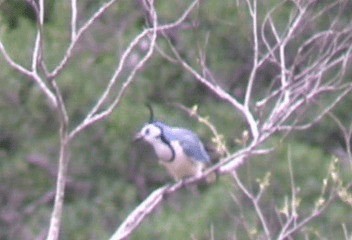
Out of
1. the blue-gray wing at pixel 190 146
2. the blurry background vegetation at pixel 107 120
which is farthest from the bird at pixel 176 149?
the blurry background vegetation at pixel 107 120

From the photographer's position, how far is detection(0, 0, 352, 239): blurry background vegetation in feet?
32.5

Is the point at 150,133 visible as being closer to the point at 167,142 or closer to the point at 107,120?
the point at 167,142

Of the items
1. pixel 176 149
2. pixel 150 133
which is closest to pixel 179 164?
pixel 176 149

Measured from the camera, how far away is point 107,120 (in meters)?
10.1

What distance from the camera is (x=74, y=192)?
10.7 metres

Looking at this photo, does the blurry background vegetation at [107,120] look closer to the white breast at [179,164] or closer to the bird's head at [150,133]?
the white breast at [179,164]

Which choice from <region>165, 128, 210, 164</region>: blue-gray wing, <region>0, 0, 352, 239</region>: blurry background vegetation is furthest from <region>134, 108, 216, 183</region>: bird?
<region>0, 0, 352, 239</region>: blurry background vegetation

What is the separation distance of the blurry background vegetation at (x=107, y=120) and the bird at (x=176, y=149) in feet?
6.82

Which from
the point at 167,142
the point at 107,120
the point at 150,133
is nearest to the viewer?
the point at 150,133

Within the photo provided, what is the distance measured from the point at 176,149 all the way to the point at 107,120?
8.82 ft

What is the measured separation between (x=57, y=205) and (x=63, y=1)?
4329 millimetres

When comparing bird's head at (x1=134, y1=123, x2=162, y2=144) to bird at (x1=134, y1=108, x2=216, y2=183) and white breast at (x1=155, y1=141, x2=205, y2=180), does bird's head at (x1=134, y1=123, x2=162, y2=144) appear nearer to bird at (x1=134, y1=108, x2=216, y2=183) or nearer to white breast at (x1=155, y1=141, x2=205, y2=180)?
bird at (x1=134, y1=108, x2=216, y2=183)

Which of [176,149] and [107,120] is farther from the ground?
[176,149]

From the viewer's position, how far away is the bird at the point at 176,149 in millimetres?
7352
